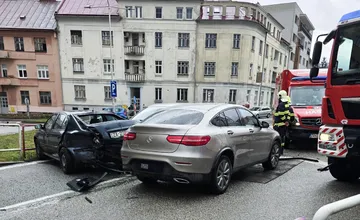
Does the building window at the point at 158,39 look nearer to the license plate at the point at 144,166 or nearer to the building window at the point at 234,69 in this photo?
the building window at the point at 234,69

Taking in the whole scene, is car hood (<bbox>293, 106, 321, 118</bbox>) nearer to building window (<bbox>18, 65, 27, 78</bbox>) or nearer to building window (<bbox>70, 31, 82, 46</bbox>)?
building window (<bbox>70, 31, 82, 46</bbox>)

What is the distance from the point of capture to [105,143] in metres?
5.41

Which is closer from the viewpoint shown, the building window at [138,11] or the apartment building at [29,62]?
the building window at [138,11]

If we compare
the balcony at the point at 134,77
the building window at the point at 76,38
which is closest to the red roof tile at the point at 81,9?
the building window at the point at 76,38

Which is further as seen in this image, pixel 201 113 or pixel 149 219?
pixel 201 113

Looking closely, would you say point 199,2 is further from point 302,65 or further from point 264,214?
point 302,65

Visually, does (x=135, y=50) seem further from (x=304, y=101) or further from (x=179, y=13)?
(x=304, y=101)

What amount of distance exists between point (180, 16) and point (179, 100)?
401 inches

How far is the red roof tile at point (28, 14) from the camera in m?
30.4

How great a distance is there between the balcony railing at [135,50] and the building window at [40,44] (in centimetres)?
1050

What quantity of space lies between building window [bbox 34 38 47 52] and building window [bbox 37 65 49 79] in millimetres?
2110

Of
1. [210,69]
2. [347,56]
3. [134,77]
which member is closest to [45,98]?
[134,77]

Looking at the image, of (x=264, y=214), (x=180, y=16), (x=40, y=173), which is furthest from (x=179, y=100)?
(x=264, y=214)

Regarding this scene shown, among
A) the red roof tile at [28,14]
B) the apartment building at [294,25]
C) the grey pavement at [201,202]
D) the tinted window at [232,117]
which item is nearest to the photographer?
the grey pavement at [201,202]
